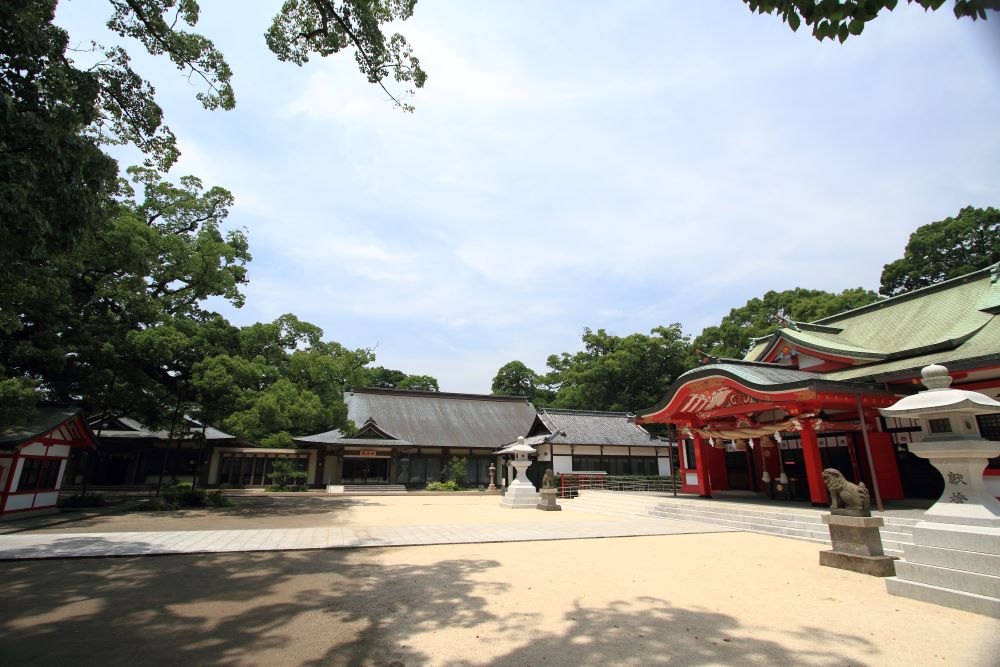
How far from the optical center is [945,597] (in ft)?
16.0

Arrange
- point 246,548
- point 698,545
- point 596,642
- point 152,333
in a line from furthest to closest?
point 152,333
point 698,545
point 246,548
point 596,642

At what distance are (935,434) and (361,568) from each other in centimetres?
794

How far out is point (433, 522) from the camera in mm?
11891

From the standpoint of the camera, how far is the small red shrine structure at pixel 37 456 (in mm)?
11461

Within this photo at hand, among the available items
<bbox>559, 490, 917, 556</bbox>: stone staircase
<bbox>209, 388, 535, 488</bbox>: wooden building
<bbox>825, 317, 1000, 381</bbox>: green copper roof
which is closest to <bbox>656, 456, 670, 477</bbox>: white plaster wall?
<bbox>209, 388, 535, 488</bbox>: wooden building

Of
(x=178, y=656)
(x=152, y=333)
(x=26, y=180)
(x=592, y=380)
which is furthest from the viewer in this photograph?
(x=592, y=380)

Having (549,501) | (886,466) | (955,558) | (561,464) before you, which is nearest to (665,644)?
(955,558)

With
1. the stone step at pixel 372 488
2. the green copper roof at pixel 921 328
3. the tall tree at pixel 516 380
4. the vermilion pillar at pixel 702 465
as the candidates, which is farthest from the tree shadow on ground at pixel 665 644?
the tall tree at pixel 516 380

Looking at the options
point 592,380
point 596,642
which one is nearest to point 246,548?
point 596,642

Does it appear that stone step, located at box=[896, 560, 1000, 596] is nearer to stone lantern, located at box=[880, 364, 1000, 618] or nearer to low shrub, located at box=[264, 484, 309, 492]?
stone lantern, located at box=[880, 364, 1000, 618]

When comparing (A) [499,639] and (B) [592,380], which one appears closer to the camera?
(A) [499,639]

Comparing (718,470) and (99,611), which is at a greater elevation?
(718,470)

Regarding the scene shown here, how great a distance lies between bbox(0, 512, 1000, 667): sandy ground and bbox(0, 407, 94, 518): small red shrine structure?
730 cm

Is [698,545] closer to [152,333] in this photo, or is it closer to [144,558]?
[144,558]
